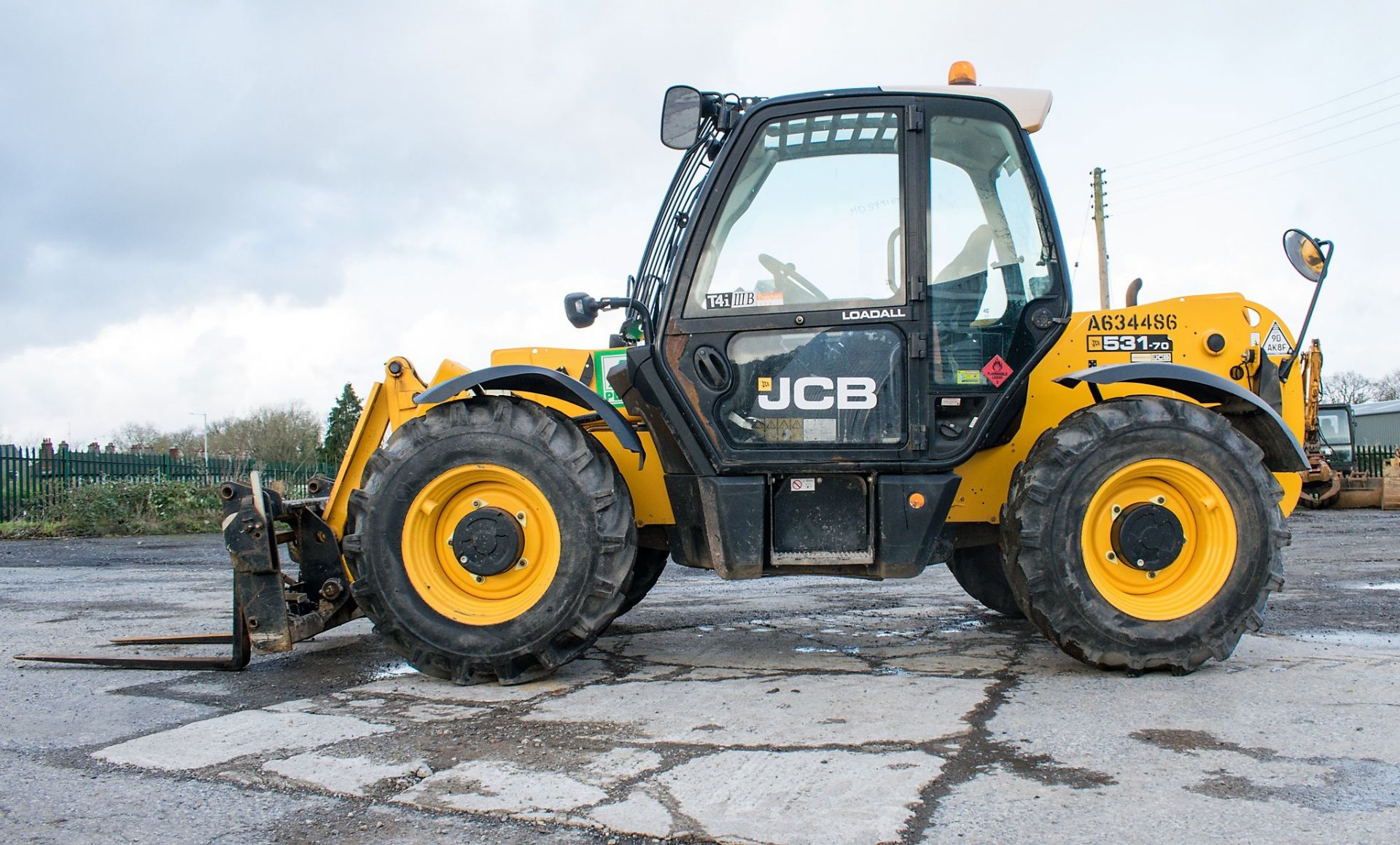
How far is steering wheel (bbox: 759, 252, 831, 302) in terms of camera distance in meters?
4.39

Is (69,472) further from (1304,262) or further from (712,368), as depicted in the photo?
(1304,262)

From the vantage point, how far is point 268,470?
22.5 meters

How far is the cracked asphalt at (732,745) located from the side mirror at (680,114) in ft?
7.68

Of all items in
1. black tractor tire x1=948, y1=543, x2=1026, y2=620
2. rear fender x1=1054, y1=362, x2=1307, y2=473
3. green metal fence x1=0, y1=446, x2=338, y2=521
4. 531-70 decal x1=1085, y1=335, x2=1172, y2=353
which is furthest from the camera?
green metal fence x1=0, y1=446, x2=338, y2=521

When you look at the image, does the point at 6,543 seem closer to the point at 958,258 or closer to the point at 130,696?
the point at 130,696

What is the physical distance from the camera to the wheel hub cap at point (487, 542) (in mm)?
4273

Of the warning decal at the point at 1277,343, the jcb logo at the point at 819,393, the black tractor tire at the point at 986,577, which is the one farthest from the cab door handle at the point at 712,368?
the warning decal at the point at 1277,343

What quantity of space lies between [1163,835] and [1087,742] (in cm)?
77

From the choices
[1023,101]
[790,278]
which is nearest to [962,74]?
[1023,101]

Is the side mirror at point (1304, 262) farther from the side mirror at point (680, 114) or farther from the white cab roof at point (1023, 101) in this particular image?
the side mirror at point (680, 114)

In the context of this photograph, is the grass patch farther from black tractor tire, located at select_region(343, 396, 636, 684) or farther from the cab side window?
the cab side window

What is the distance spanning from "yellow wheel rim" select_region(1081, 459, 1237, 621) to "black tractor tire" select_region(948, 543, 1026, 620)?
4.28ft

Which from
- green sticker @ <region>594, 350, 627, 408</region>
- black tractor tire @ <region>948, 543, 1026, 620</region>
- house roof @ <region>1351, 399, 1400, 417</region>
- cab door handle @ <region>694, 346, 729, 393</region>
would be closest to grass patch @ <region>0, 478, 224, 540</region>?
green sticker @ <region>594, 350, 627, 408</region>

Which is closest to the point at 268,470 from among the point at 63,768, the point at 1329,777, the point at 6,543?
the point at 6,543
